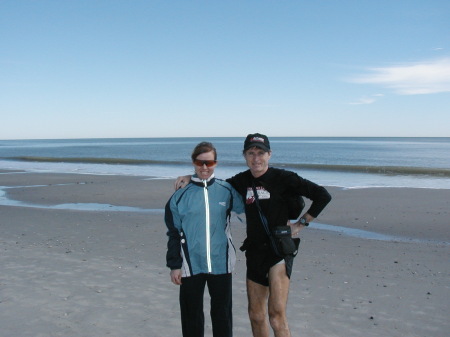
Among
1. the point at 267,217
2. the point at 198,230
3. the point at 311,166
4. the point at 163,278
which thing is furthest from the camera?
the point at 311,166

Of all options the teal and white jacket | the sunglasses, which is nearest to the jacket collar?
the teal and white jacket

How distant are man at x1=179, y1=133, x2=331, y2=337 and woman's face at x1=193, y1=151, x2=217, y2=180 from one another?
0.34 metres

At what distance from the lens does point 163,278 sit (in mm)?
6441

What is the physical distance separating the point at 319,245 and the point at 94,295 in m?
4.74

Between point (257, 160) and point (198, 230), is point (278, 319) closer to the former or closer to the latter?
point (198, 230)

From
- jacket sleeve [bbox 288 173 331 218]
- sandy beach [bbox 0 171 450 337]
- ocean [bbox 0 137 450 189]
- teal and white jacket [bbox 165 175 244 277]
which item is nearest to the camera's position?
teal and white jacket [bbox 165 175 244 277]

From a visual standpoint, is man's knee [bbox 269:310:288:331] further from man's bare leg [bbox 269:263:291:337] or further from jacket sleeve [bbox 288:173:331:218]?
jacket sleeve [bbox 288:173:331:218]

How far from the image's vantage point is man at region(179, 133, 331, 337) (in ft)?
11.7

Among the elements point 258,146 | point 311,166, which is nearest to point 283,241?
point 258,146

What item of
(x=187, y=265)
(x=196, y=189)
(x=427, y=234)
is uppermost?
(x=196, y=189)

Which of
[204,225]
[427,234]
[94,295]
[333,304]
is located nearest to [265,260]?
[204,225]

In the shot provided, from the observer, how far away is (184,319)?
3.57 m

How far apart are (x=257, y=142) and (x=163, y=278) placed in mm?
3518

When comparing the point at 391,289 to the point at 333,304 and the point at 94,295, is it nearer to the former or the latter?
the point at 333,304
